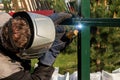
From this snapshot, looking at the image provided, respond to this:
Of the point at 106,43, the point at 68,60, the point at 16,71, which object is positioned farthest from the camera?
the point at 68,60

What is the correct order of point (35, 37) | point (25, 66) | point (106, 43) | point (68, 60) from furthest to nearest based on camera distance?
point (68, 60) < point (106, 43) < point (25, 66) < point (35, 37)

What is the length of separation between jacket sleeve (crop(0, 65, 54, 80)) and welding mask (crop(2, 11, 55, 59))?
0.35ft

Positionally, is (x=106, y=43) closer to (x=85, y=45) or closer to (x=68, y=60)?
(x=68, y=60)

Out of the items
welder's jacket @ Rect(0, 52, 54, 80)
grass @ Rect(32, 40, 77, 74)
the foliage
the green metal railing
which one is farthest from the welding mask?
grass @ Rect(32, 40, 77, 74)

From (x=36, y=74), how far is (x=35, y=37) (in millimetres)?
312

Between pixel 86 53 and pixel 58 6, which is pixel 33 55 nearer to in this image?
pixel 86 53

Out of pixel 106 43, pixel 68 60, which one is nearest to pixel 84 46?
pixel 106 43

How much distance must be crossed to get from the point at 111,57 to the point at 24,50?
405cm

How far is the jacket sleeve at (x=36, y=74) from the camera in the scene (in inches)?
97.7

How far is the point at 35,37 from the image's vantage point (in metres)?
2.34

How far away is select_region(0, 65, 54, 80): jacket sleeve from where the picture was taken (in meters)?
2.48

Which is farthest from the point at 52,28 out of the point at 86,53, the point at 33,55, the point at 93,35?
the point at 93,35

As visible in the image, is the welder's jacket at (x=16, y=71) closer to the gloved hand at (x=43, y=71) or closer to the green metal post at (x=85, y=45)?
the gloved hand at (x=43, y=71)

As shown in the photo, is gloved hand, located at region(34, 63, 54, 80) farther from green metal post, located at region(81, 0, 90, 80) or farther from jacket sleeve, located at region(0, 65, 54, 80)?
green metal post, located at region(81, 0, 90, 80)
